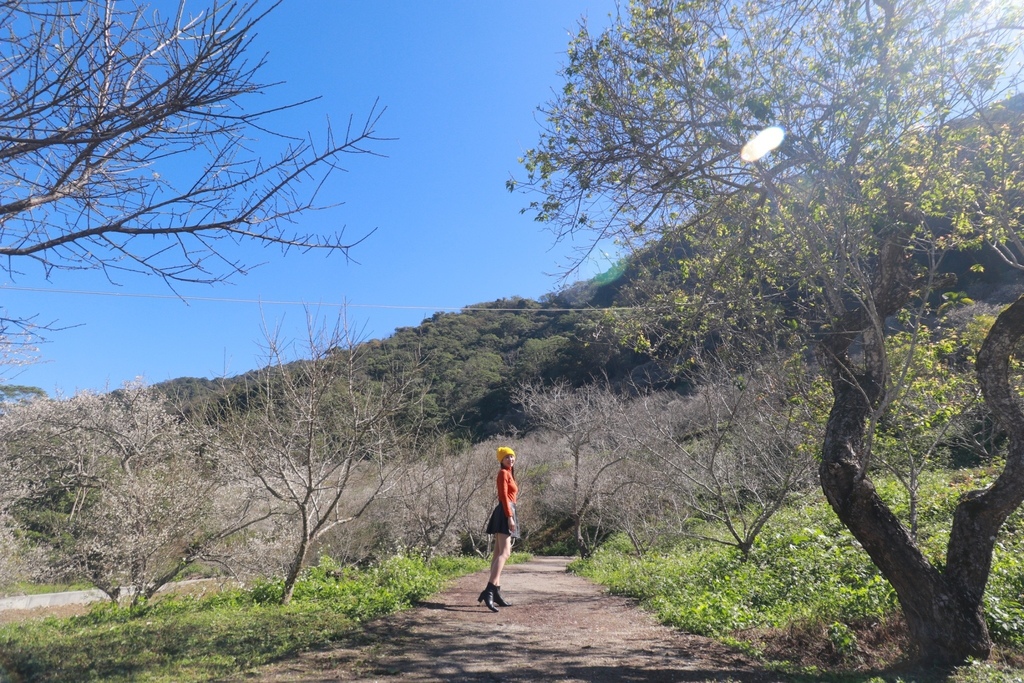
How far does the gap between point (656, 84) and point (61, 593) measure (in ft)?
74.4

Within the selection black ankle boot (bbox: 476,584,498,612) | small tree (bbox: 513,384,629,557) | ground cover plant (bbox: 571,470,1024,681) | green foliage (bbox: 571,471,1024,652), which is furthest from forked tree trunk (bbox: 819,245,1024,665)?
small tree (bbox: 513,384,629,557)

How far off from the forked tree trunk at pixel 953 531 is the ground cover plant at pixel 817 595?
27 centimetres

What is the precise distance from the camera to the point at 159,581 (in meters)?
10.3

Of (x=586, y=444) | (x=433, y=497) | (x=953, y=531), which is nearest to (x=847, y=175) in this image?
(x=953, y=531)

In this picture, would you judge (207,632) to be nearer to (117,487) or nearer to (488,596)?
(488,596)

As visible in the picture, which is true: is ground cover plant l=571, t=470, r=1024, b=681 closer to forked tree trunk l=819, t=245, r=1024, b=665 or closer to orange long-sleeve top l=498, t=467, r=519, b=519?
forked tree trunk l=819, t=245, r=1024, b=665

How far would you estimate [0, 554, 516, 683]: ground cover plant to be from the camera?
4.21 meters

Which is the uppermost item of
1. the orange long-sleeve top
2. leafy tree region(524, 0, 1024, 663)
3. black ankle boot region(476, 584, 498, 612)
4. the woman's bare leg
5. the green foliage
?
leafy tree region(524, 0, 1024, 663)

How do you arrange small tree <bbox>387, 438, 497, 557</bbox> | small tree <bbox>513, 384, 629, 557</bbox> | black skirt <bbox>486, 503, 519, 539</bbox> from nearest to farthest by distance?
black skirt <bbox>486, 503, 519, 539</bbox>, small tree <bbox>387, 438, 497, 557</bbox>, small tree <bbox>513, 384, 629, 557</bbox>

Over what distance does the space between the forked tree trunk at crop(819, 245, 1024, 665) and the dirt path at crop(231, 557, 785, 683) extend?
3.52 feet

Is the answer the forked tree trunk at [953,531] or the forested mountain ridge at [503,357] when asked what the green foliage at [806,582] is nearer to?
the forked tree trunk at [953,531]

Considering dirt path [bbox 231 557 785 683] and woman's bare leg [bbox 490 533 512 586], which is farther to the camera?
woman's bare leg [bbox 490 533 512 586]

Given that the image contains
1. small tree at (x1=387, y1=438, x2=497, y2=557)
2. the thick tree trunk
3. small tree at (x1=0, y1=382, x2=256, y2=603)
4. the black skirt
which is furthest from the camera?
small tree at (x1=387, y1=438, x2=497, y2=557)

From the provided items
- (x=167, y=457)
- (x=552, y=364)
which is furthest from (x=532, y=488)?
(x=167, y=457)
